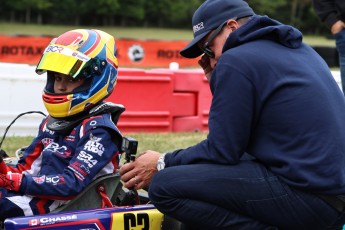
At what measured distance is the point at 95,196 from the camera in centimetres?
341

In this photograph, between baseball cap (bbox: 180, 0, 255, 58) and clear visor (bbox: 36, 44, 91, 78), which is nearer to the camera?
baseball cap (bbox: 180, 0, 255, 58)

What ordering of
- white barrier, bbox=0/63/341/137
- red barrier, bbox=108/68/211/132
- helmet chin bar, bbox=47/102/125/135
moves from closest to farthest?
helmet chin bar, bbox=47/102/125/135
white barrier, bbox=0/63/341/137
red barrier, bbox=108/68/211/132

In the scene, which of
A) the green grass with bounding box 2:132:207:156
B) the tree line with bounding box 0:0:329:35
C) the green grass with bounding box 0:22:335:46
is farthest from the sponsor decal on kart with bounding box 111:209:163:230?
the tree line with bounding box 0:0:329:35

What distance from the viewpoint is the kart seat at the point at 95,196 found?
132 inches

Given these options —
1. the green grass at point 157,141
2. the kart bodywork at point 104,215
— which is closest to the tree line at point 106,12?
the green grass at point 157,141

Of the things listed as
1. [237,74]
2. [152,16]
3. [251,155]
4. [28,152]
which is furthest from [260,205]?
[152,16]

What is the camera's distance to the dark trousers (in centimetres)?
293

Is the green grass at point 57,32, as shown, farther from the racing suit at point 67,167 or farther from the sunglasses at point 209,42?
the sunglasses at point 209,42

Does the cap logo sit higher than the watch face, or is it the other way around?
the cap logo

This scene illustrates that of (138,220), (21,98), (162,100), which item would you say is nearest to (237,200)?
(138,220)

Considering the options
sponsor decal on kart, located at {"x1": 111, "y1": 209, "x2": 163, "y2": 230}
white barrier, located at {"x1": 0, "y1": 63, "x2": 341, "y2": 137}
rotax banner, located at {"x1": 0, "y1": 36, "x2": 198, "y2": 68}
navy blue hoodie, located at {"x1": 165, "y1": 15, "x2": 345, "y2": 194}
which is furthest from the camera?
rotax banner, located at {"x1": 0, "y1": 36, "x2": 198, "y2": 68}

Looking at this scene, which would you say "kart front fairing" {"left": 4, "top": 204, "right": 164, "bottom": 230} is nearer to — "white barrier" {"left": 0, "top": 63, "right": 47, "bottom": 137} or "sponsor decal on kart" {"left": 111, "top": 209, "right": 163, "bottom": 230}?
"sponsor decal on kart" {"left": 111, "top": 209, "right": 163, "bottom": 230}

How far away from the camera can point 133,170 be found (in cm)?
321

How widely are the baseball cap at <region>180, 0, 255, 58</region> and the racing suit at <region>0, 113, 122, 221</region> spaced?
67 centimetres
